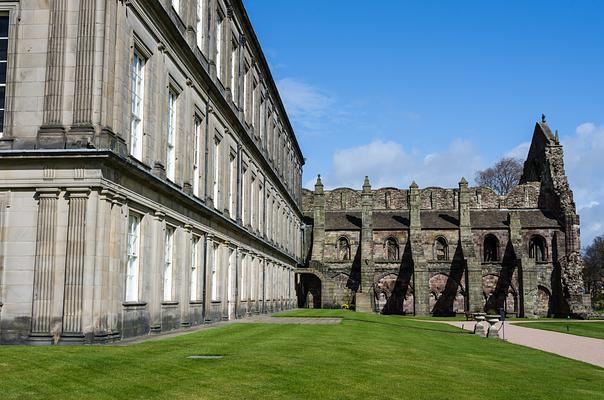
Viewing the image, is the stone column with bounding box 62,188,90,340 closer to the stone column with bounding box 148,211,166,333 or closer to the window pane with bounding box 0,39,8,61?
the stone column with bounding box 148,211,166,333

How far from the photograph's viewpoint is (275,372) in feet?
36.8

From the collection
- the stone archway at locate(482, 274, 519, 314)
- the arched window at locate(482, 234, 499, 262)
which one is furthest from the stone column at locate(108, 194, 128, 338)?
the arched window at locate(482, 234, 499, 262)

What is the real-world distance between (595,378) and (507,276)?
49.7 m

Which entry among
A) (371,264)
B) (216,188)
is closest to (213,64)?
(216,188)

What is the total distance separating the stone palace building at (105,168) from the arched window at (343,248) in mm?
40517

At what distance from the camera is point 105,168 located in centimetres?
1513

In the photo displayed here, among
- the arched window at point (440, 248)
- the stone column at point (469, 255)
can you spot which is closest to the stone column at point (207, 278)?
the stone column at point (469, 255)

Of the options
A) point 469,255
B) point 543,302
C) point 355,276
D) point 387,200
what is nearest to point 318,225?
point 355,276

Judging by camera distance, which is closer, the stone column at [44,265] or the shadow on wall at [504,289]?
→ the stone column at [44,265]

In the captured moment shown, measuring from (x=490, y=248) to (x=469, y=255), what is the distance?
5966 mm

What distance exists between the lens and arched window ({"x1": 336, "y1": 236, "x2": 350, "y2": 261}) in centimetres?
6644

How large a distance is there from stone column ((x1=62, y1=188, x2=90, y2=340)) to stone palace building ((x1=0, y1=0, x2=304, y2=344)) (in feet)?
0.08

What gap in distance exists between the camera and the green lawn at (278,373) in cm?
920

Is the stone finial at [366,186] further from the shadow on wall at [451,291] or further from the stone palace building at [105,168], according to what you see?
the stone palace building at [105,168]
